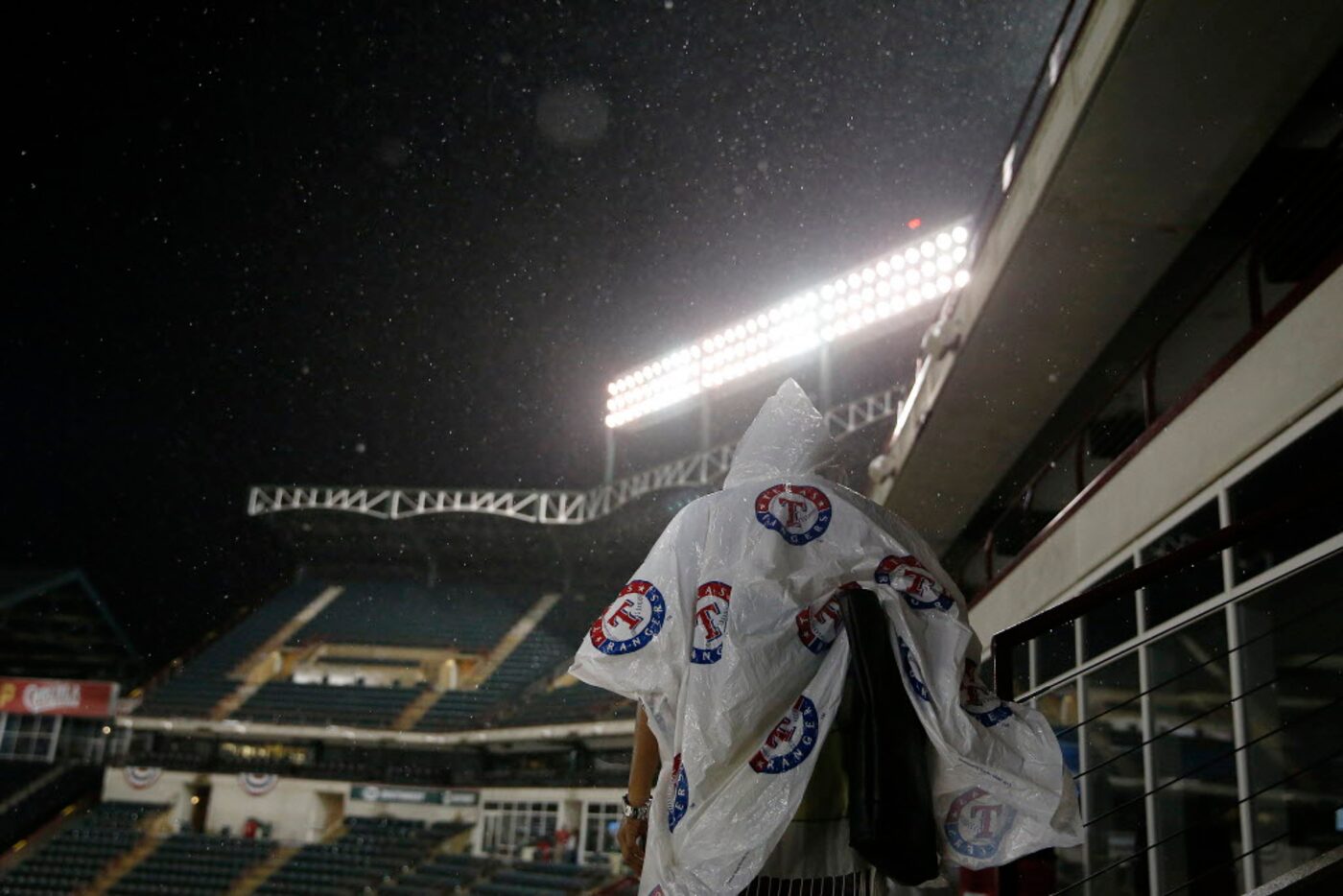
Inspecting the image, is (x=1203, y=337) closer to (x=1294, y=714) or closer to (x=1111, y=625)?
(x=1111, y=625)

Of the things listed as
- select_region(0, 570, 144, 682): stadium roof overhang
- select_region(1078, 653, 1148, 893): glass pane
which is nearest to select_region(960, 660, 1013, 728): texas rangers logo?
select_region(1078, 653, 1148, 893): glass pane

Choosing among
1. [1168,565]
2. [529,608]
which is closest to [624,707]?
[529,608]

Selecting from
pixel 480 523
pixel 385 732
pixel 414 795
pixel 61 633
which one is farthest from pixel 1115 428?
pixel 61 633

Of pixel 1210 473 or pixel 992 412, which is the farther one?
pixel 992 412

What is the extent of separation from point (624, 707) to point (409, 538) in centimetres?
1290

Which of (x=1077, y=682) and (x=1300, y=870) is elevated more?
(x=1077, y=682)

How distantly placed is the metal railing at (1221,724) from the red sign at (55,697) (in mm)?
30373

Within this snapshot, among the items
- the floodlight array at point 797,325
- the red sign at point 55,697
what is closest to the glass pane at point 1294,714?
the floodlight array at point 797,325

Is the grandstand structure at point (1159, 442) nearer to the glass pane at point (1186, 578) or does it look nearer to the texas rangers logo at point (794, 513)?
the glass pane at point (1186, 578)

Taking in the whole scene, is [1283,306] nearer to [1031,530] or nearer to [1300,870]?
[1300,870]

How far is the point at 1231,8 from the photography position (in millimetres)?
4336

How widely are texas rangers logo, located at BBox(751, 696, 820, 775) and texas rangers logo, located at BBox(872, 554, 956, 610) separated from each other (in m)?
0.25

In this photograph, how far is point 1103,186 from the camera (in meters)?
5.71

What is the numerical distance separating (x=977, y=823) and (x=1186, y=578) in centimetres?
313
